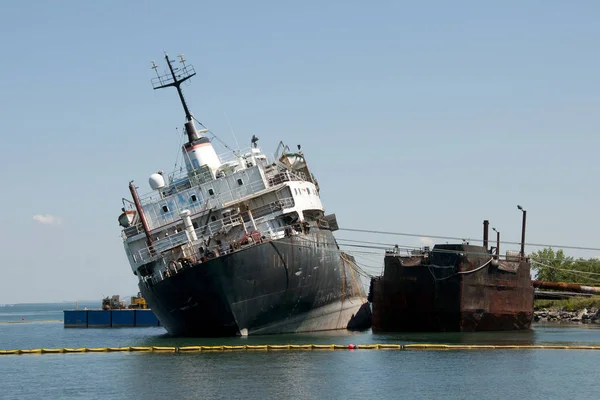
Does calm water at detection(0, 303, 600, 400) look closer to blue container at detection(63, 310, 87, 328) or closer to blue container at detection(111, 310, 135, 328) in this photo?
blue container at detection(111, 310, 135, 328)

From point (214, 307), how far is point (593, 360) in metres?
17.2

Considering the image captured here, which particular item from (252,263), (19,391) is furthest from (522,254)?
(19,391)

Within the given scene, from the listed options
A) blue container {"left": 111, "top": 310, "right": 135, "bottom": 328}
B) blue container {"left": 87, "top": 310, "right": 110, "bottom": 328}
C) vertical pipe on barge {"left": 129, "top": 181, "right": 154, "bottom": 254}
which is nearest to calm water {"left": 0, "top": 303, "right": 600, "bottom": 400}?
vertical pipe on barge {"left": 129, "top": 181, "right": 154, "bottom": 254}

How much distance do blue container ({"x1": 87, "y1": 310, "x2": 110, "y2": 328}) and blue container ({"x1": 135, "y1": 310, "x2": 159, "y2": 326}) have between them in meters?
3.02

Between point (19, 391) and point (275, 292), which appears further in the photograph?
point (275, 292)

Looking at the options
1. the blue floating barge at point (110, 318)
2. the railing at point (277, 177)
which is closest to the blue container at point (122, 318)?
the blue floating barge at point (110, 318)

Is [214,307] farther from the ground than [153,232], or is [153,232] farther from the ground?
[153,232]

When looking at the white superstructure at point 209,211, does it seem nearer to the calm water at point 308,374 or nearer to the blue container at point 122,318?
the calm water at point 308,374

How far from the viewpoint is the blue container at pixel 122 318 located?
2830 inches

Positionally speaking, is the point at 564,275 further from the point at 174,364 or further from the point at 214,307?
the point at 174,364

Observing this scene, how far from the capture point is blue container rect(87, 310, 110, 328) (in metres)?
73.3

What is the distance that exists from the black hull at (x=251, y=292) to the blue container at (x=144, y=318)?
25.1 meters

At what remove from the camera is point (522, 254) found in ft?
168

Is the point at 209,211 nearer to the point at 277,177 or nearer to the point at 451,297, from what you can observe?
the point at 277,177
